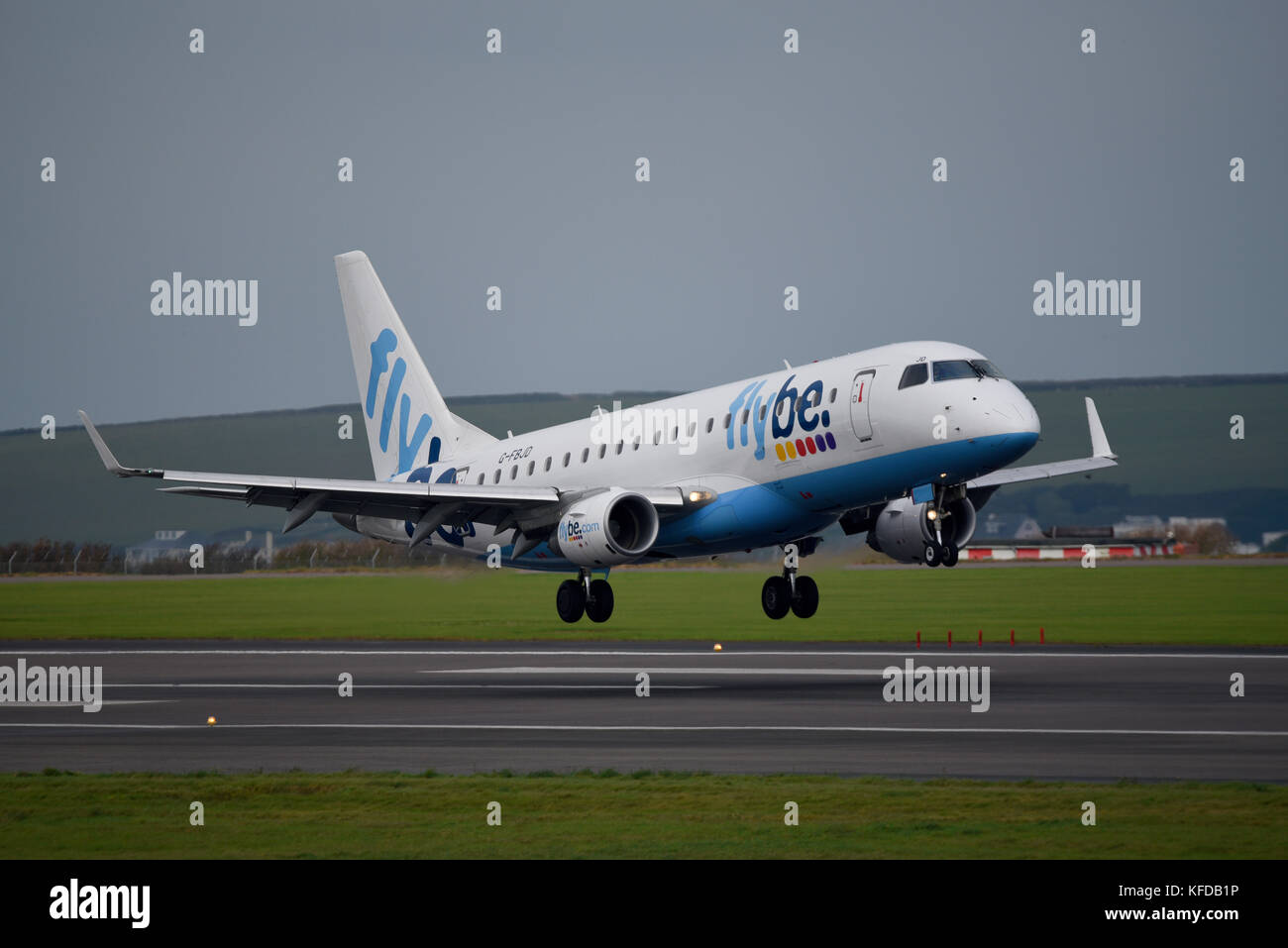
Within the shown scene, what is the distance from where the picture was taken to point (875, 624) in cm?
6094

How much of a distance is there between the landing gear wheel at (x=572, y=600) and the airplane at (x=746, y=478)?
0.05 meters

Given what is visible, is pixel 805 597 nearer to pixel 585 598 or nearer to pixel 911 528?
pixel 911 528

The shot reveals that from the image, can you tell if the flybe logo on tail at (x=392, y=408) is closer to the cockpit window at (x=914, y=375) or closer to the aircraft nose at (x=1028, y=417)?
the cockpit window at (x=914, y=375)

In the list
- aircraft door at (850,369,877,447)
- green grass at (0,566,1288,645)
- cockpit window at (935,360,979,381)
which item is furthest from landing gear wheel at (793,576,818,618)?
green grass at (0,566,1288,645)

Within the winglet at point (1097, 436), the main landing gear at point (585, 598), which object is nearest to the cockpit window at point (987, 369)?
the winglet at point (1097, 436)

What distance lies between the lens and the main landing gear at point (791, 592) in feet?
141

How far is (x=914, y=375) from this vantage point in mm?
36094

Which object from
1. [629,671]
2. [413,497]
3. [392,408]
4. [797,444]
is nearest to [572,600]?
[629,671]

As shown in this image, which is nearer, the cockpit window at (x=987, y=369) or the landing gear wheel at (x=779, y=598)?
the cockpit window at (x=987, y=369)

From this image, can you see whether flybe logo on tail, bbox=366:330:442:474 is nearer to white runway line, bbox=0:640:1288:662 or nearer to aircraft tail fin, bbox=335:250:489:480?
aircraft tail fin, bbox=335:250:489:480

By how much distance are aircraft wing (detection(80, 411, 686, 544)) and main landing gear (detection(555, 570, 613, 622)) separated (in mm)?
2075

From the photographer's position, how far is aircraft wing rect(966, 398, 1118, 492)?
41094mm

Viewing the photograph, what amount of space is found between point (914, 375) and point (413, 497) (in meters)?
13.8
